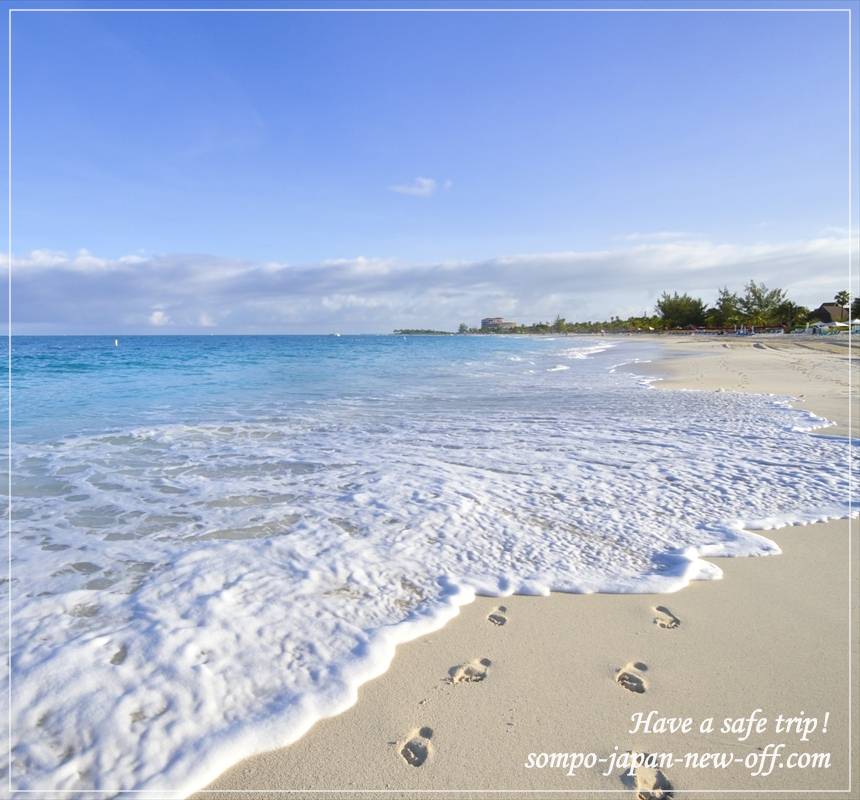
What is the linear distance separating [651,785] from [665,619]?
3.76 feet

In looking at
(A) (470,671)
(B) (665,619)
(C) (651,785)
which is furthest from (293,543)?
(C) (651,785)

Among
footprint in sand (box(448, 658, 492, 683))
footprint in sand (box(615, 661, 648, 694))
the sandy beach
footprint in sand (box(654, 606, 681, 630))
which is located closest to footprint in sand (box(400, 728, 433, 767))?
the sandy beach

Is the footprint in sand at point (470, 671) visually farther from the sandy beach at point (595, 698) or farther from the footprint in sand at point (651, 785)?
the footprint in sand at point (651, 785)

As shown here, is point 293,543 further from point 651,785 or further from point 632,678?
point 651,785

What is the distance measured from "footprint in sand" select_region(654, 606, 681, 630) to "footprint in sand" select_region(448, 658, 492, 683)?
3.52ft

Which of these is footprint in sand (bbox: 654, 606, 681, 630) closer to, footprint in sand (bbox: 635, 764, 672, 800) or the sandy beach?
the sandy beach

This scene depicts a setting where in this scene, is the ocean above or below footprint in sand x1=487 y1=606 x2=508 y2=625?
above

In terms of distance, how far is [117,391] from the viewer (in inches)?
580

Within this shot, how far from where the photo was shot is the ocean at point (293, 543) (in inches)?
86.7

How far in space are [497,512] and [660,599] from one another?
5.42 feet

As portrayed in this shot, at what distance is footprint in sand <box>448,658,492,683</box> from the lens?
7.80ft

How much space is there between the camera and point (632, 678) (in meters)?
2.38

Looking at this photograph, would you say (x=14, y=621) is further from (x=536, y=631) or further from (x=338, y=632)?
(x=536, y=631)

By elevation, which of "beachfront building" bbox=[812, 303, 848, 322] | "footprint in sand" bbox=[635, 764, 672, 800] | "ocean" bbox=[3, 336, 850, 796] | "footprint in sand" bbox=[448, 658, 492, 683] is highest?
"beachfront building" bbox=[812, 303, 848, 322]
